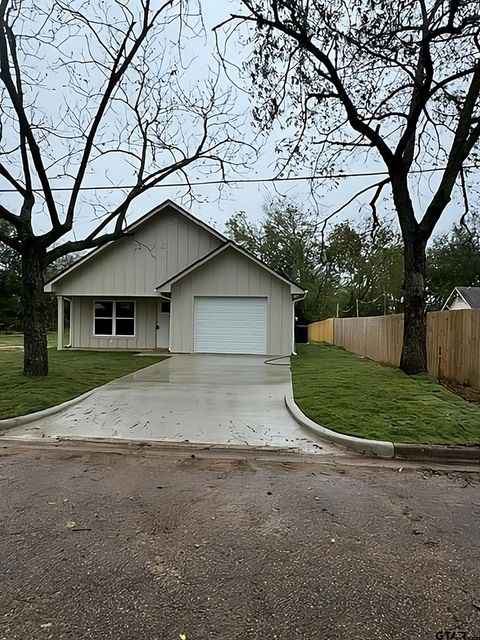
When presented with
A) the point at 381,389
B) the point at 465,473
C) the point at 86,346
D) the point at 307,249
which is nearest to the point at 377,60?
the point at 381,389

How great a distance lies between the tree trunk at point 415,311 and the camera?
1111 cm

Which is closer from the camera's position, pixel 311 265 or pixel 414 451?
pixel 414 451

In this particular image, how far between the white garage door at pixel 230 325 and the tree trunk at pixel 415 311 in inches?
272

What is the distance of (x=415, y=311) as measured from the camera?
11.2 metres

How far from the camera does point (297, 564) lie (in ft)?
9.45

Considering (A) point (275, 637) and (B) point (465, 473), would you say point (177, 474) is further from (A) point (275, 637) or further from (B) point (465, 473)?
(B) point (465, 473)

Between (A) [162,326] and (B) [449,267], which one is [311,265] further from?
(A) [162,326]

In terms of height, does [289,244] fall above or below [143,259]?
above

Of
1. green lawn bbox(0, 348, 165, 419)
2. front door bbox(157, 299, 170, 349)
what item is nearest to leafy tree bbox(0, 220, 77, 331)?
front door bbox(157, 299, 170, 349)

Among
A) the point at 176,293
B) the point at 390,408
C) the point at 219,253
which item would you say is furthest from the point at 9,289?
the point at 390,408

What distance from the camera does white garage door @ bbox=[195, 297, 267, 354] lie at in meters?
17.5

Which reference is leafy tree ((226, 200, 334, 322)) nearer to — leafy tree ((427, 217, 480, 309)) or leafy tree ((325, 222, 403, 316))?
leafy tree ((325, 222, 403, 316))

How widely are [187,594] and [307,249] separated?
1374 inches

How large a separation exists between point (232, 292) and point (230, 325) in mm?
1281
